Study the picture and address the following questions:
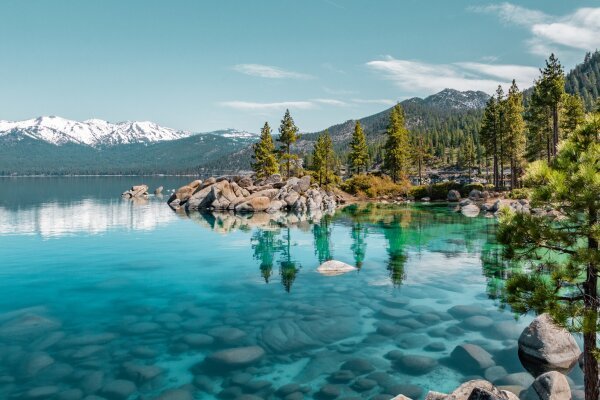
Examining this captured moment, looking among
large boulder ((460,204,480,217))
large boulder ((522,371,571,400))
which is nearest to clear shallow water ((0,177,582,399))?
large boulder ((522,371,571,400))

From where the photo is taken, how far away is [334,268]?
32594 millimetres

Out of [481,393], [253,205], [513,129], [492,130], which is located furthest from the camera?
[492,130]

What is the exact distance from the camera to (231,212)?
79062mm

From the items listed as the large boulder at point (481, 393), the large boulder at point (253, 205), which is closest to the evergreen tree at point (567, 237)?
the large boulder at point (481, 393)

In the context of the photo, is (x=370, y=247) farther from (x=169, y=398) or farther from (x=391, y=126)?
(x=391, y=126)

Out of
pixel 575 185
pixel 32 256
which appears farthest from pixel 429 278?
pixel 32 256

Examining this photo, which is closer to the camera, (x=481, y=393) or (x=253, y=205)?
(x=481, y=393)

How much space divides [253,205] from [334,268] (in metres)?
48.1

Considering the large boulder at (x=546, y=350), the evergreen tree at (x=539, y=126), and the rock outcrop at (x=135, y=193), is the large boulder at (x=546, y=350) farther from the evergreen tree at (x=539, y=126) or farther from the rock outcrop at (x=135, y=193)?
the rock outcrop at (x=135, y=193)

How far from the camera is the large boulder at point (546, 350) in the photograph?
15.9m

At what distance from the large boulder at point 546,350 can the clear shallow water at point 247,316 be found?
63cm

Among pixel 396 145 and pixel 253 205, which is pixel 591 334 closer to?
pixel 253 205

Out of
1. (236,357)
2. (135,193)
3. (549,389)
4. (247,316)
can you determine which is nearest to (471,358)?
(549,389)

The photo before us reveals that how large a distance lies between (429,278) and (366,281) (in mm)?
4410
